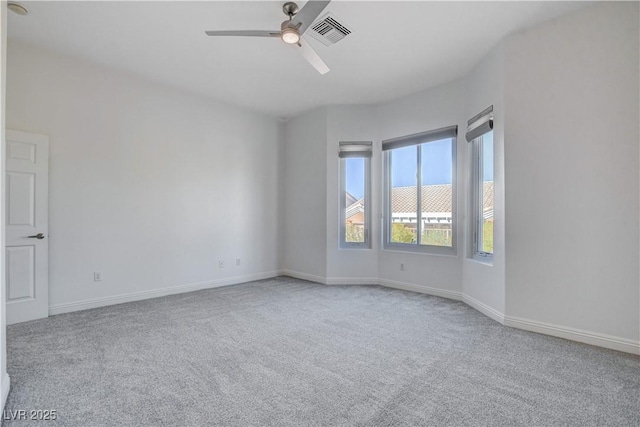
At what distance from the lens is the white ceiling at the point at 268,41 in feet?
8.87

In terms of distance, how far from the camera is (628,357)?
8.04 feet

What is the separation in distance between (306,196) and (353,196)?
0.81 meters

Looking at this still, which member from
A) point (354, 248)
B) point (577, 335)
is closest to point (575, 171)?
point (577, 335)

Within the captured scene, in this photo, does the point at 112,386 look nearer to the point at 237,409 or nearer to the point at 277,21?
the point at 237,409

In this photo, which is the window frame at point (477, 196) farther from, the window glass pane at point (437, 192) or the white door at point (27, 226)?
the white door at point (27, 226)

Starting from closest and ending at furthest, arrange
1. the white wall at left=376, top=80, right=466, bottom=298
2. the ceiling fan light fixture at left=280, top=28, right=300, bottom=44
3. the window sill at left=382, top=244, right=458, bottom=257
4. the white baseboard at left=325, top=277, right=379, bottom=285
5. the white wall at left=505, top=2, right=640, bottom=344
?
the ceiling fan light fixture at left=280, top=28, right=300, bottom=44 → the white wall at left=505, top=2, right=640, bottom=344 → the white wall at left=376, top=80, right=466, bottom=298 → the window sill at left=382, top=244, right=458, bottom=257 → the white baseboard at left=325, top=277, right=379, bottom=285

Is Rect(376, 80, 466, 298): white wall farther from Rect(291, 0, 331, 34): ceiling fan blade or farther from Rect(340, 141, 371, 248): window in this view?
Rect(291, 0, 331, 34): ceiling fan blade

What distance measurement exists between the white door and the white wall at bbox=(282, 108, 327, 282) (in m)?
3.29

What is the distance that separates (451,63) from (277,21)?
6.76ft

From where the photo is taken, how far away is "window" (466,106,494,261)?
3598 mm

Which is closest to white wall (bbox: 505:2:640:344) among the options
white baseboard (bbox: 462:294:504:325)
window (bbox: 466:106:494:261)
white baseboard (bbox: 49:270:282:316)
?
white baseboard (bbox: 462:294:504:325)

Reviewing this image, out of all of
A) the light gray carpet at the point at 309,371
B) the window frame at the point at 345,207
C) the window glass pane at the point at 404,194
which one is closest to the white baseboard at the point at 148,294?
the light gray carpet at the point at 309,371

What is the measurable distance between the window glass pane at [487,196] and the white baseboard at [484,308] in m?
0.61

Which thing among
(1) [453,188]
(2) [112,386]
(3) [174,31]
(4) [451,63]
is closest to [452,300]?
(1) [453,188]
